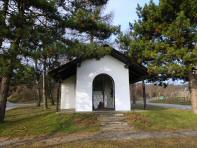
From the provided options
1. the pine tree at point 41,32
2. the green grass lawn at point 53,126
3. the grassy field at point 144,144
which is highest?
the pine tree at point 41,32

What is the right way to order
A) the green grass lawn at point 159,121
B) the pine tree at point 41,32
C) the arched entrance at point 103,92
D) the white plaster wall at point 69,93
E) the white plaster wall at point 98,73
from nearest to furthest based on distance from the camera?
the pine tree at point 41,32
the green grass lawn at point 159,121
the white plaster wall at point 98,73
the white plaster wall at point 69,93
the arched entrance at point 103,92

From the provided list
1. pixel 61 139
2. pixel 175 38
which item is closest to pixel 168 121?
pixel 175 38

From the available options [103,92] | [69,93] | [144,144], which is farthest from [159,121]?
[69,93]

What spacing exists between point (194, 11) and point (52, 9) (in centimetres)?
989

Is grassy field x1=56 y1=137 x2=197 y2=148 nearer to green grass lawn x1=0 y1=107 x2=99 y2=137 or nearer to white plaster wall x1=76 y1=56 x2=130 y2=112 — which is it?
green grass lawn x1=0 y1=107 x2=99 y2=137

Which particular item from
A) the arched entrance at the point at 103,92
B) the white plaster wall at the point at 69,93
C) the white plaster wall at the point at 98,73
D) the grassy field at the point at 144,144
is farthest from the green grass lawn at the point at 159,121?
the white plaster wall at the point at 69,93

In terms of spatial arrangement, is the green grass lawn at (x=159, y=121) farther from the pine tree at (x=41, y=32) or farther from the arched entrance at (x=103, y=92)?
the arched entrance at (x=103, y=92)

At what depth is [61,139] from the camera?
12016 millimetres

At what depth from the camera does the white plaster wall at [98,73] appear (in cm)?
1917

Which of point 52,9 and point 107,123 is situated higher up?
point 52,9

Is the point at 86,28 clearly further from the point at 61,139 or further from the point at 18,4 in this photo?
the point at 61,139

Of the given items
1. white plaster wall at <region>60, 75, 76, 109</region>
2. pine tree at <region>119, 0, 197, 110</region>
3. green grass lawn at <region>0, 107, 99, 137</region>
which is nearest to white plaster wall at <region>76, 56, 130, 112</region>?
pine tree at <region>119, 0, 197, 110</region>

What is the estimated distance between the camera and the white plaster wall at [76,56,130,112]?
62.9 ft

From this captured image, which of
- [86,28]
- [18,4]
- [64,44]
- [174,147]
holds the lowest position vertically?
[174,147]
